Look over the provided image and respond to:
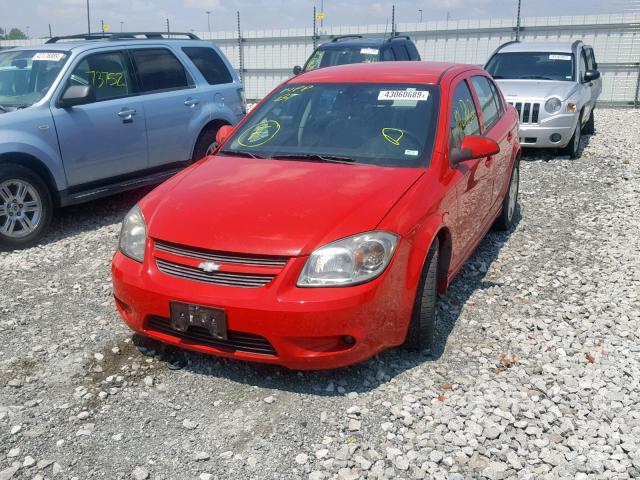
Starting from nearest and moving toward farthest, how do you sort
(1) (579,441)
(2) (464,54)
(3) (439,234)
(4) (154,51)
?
1. (1) (579,441)
2. (3) (439,234)
3. (4) (154,51)
4. (2) (464,54)

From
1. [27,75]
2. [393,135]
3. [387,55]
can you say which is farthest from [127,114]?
[387,55]

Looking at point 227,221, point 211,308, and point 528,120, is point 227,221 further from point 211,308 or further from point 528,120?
point 528,120

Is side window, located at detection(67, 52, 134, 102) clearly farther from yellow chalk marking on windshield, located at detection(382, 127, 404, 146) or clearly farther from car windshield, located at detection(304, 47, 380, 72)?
car windshield, located at detection(304, 47, 380, 72)

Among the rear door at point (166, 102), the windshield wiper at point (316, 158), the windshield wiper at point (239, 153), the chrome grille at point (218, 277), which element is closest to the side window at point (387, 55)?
the rear door at point (166, 102)

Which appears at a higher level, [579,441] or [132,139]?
[132,139]

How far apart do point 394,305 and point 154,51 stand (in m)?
5.16

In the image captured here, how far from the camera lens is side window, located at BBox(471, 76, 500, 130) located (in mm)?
5187

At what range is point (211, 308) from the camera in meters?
3.13

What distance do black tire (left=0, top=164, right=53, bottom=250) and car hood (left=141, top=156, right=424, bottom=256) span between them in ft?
7.98

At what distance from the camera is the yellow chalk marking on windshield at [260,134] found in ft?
14.6

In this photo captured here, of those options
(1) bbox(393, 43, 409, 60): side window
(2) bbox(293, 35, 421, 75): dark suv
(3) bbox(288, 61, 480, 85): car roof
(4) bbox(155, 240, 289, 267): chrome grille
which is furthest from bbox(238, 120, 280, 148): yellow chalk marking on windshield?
(1) bbox(393, 43, 409, 60): side window

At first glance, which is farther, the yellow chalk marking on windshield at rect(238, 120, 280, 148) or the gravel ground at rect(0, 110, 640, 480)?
the yellow chalk marking on windshield at rect(238, 120, 280, 148)

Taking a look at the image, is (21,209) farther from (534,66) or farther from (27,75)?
(534,66)

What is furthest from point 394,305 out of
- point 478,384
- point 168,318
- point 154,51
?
point 154,51
